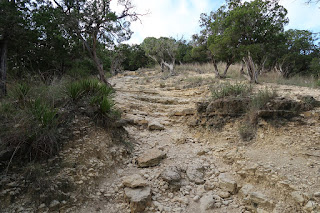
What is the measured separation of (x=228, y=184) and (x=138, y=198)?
4.94 feet

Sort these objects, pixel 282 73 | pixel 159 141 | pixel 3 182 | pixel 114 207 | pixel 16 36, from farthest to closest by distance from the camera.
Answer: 1. pixel 282 73
2. pixel 16 36
3. pixel 159 141
4. pixel 114 207
5. pixel 3 182

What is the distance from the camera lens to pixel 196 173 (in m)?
3.20

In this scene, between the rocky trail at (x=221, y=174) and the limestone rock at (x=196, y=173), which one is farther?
the limestone rock at (x=196, y=173)

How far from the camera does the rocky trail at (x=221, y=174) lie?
2406 mm

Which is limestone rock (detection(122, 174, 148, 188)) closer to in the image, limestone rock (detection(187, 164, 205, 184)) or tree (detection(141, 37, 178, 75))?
limestone rock (detection(187, 164, 205, 184))

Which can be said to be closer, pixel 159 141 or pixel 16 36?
pixel 159 141

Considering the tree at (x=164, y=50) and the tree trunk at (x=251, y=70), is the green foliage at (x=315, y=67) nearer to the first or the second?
the tree trunk at (x=251, y=70)

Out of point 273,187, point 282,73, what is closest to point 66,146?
point 273,187

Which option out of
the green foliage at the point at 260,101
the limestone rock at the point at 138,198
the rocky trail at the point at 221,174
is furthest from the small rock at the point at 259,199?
the green foliage at the point at 260,101

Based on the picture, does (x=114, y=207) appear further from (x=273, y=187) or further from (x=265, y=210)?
(x=273, y=187)

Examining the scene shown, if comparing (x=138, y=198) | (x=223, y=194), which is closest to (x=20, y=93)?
(x=138, y=198)

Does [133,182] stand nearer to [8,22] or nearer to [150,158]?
[150,158]

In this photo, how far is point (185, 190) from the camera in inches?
112

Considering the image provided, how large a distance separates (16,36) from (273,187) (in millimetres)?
9828
